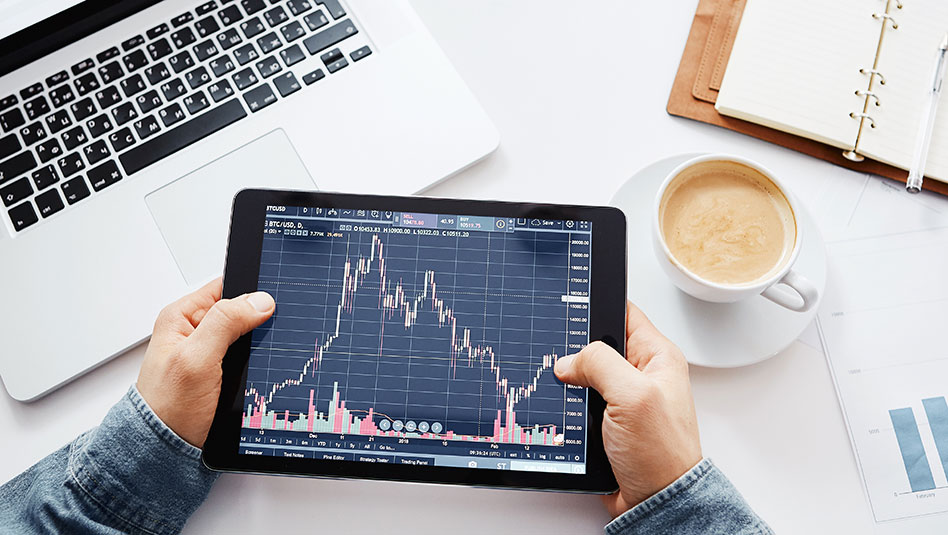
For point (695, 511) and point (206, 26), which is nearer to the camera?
point (695, 511)

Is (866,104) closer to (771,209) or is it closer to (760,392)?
(771,209)

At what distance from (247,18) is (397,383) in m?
0.48

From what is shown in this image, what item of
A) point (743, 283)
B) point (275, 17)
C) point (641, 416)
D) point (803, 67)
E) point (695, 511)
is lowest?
point (695, 511)

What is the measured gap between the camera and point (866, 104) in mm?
816

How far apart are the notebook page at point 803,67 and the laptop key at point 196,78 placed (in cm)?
62

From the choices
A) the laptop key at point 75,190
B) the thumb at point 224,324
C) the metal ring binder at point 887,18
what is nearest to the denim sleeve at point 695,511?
the thumb at point 224,324

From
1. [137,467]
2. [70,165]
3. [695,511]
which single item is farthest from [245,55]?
[695,511]

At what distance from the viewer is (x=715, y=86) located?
851 millimetres

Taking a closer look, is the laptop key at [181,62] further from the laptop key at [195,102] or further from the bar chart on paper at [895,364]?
the bar chart on paper at [895,364]

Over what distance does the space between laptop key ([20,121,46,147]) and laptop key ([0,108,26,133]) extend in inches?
0.4

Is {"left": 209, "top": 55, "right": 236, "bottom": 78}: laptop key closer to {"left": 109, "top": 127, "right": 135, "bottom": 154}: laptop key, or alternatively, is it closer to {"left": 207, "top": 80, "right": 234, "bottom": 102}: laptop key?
{"left": 207, "top": 80, "right": 234, "bottom": 102}: laptop key

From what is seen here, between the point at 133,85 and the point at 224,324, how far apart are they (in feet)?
1.14

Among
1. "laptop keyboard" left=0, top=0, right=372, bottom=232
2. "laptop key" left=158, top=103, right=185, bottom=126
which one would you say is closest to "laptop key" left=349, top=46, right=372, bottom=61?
"laptop keyboard" left=0, top=0, right=372, bottom=232

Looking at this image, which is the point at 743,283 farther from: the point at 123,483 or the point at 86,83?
the point at 86,83
